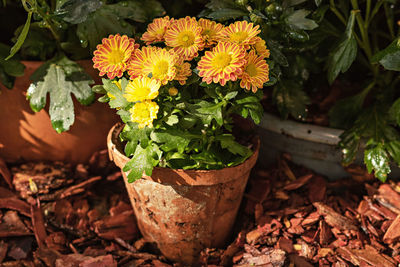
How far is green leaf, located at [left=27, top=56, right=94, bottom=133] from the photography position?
130cm

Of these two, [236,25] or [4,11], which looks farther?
[4,11]

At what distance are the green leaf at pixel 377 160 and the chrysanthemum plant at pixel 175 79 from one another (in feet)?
1.82

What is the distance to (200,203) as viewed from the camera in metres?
1.16

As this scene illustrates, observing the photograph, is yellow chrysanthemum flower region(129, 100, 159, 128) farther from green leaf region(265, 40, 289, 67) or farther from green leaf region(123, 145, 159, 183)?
green leaf region(265, 40, 289, 67)

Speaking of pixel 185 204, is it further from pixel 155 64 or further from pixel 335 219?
pixel 335 219

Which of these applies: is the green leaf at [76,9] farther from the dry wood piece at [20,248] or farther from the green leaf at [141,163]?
the dry wood piece at [20,248]

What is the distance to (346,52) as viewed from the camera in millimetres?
1271

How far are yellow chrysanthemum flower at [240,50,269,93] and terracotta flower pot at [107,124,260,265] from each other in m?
0.28

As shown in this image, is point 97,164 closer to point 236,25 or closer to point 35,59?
point 35,59

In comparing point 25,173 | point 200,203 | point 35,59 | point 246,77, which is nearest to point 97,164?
point 25,173

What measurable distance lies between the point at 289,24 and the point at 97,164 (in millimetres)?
948

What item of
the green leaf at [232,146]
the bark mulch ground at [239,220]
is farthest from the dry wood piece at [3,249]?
the green leaf at [232,146]

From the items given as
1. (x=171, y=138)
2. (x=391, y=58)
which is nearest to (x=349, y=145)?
(x=391, y=58)

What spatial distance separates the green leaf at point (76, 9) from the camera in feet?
3.63
